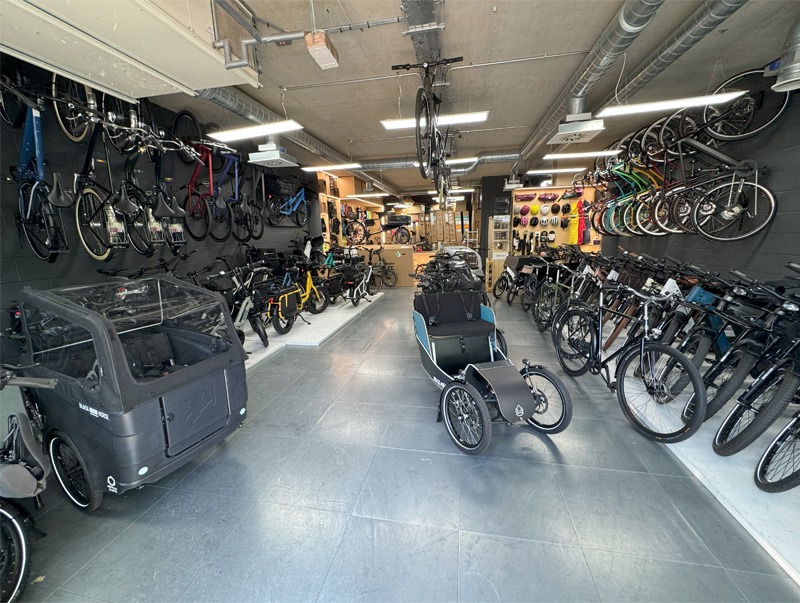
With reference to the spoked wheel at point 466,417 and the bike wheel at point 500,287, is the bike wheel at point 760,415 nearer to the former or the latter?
the spoked wheel at point 466,417

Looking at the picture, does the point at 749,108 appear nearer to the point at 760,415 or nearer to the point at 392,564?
the point at 760,415

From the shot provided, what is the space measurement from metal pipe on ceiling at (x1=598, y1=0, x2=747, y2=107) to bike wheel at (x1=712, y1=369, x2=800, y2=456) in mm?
2760

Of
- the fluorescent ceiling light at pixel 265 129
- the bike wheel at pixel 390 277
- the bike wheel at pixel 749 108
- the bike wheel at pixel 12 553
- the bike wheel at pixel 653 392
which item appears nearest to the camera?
the bike wheel at pixel 12 553

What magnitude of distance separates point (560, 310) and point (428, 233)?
12.0 meters

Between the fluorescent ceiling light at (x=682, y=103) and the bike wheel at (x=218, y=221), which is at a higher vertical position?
the fluorescent ceiling light at (x=682, y=103)

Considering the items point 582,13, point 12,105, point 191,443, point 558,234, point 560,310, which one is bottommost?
point 191,443

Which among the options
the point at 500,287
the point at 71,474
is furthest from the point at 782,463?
the point at 500,287

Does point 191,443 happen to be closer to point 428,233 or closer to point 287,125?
point 287,125

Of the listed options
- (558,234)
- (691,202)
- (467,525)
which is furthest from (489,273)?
(467,525)

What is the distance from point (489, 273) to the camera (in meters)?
8.31

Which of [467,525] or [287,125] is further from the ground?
[287,125]

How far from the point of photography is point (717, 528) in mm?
1561

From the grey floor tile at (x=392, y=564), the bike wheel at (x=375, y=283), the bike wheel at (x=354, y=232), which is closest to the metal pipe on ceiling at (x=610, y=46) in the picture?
the grey floor tile at (x=392, y=564)

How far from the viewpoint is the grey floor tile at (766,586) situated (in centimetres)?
127
